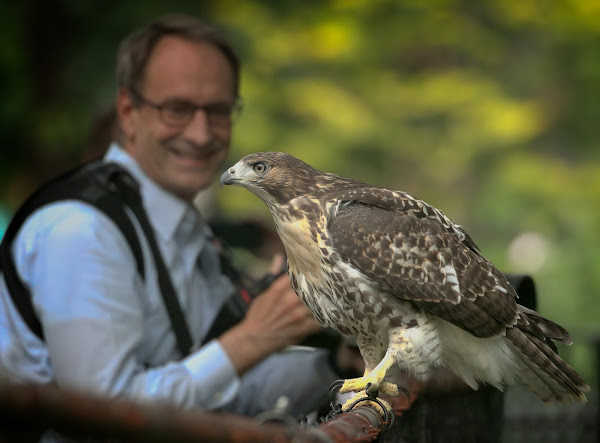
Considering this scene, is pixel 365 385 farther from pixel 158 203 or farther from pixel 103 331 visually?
pixel 158 203

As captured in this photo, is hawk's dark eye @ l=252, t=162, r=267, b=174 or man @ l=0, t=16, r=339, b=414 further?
man @ l=0, t=16, r=339, b=414

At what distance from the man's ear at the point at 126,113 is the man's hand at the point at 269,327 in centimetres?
76

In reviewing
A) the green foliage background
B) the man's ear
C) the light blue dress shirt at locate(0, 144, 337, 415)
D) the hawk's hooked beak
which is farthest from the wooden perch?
the green foliage background

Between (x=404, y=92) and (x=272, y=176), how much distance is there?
522 centimetres

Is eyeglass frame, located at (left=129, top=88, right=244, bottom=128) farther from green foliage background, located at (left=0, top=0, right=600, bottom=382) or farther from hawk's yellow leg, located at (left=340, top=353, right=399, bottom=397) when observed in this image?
green foliage background, located at (left=0, top=0, right=600, bottom=382)

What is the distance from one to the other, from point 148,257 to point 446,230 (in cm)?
96

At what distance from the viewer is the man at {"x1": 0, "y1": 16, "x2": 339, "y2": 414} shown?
2061 millimetres

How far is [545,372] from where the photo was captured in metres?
1.68

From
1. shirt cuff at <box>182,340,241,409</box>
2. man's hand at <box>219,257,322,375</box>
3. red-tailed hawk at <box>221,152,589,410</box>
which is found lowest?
shirt cuff at <box>182,340,241,409</box>

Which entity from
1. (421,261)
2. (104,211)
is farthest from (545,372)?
(104,211)

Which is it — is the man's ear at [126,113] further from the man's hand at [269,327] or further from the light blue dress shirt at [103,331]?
the man's hand at [269,327]

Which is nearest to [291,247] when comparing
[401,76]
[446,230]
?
[446,230]

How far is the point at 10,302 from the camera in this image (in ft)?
6.99

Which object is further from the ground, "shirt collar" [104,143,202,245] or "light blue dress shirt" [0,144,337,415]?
"shirt collar" [104,143,202,245]
